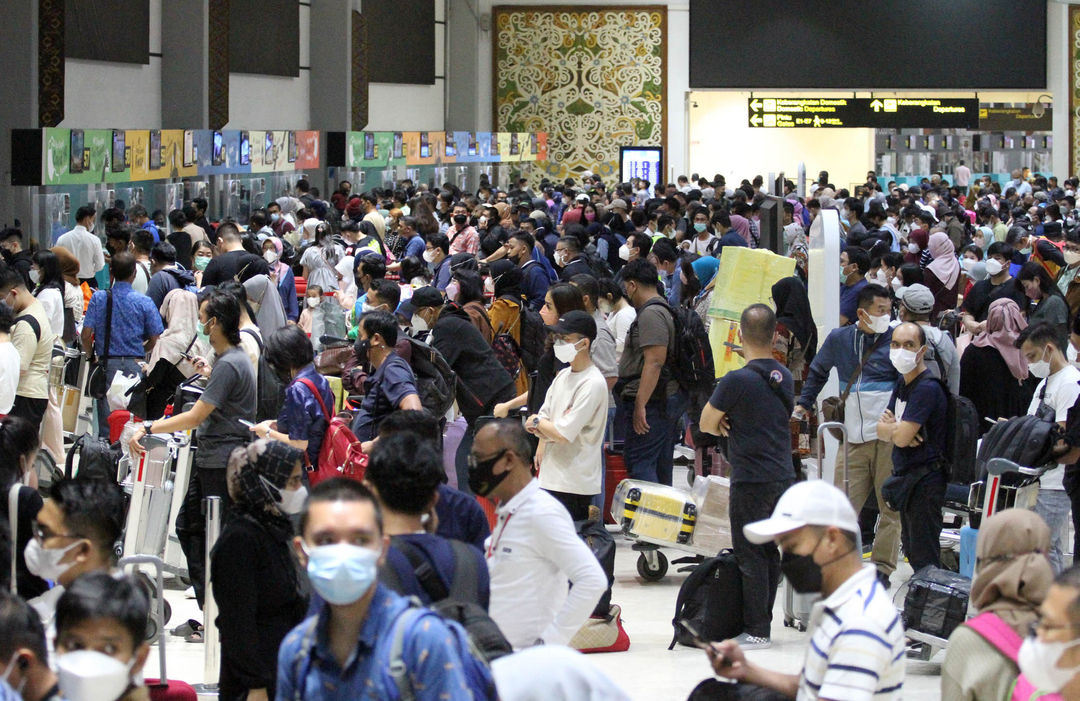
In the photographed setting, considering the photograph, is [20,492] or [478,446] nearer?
[478,446]

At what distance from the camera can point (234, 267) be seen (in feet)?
33.1

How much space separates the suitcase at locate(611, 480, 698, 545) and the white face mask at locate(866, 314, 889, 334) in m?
1.27

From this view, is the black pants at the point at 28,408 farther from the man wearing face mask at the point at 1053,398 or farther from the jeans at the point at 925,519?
the man wearing face mask at the point at 1053,398

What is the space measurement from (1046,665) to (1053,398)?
4.00 meters

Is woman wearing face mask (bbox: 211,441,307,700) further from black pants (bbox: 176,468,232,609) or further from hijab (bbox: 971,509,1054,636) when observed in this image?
black pants (bbox: 176,468,232,609)

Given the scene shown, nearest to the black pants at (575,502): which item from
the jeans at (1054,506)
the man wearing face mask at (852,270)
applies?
the jeans at (1054,506)

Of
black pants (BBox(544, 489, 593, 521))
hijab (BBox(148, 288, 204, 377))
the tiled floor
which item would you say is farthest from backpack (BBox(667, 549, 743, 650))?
hijab (BBox(148, 288, 204, 377))

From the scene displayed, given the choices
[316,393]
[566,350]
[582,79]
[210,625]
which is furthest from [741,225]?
[582,79]

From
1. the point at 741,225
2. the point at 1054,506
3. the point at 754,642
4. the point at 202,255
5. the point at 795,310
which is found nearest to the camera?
the point at 754,642

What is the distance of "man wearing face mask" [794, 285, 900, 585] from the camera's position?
736 cm

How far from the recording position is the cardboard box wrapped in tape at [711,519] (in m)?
7.48

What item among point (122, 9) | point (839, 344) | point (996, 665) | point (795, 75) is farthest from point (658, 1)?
point (996, 665)

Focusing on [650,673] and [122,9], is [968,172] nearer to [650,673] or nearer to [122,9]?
[122,9]

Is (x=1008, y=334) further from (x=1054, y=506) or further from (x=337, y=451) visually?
(x=337, y=451)
